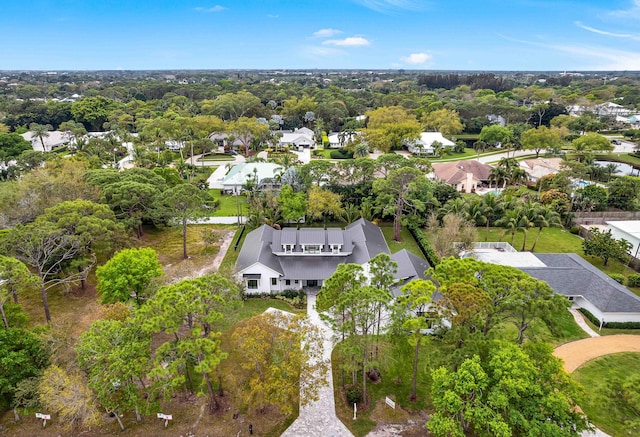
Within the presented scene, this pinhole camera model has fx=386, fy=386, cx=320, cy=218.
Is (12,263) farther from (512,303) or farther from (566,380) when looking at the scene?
(566,380)

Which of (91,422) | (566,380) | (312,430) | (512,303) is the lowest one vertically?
(312,430)

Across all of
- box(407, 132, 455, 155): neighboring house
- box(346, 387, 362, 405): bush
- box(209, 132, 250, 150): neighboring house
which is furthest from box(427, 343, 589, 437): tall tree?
box(209, 132, 250, 150): neighboring house

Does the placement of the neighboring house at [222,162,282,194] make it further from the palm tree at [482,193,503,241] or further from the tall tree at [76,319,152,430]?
the tall tree at [76,319,152,430]

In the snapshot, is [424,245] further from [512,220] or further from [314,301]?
[314,301]

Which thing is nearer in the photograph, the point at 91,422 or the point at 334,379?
the point at 91,422

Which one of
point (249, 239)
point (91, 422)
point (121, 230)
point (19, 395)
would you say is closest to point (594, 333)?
point (249, 239)

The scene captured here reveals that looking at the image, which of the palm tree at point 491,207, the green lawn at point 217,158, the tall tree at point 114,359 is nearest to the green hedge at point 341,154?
the green lawn at point 217,158
